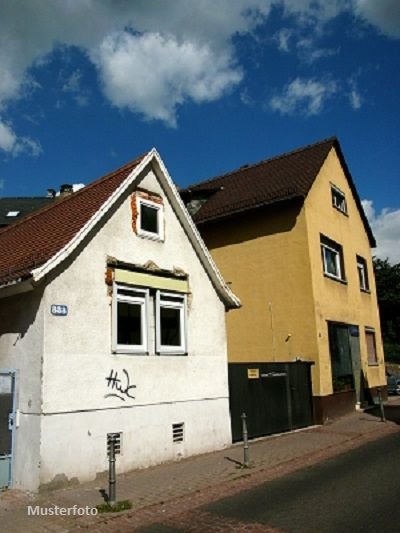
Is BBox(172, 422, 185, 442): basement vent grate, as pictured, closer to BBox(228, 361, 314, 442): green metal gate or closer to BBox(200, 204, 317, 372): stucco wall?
BBox(228, 361, 314, 442): green metal gate

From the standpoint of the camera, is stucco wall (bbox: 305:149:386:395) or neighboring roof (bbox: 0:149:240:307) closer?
neighboring roof (bbox: 0:149:240:307)

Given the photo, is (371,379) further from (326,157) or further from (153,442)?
(153,442)

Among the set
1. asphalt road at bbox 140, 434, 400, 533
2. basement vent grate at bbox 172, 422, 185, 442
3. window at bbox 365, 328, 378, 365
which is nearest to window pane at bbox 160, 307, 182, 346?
basement vent grate at bbox 172, 422, 185, 442

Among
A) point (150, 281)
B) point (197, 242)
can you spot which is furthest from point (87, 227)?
point (197, 242)

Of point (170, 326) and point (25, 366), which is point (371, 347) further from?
point (25, 366)

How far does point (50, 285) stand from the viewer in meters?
9.19

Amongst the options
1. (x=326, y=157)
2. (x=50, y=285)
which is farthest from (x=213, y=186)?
(x=50, y=285)

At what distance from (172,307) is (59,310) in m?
3.22

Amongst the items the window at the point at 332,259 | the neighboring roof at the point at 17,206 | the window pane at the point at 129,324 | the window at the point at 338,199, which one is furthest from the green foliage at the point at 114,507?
the neighboring roof at the point at 17,206

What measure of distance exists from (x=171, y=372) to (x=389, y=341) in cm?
5077

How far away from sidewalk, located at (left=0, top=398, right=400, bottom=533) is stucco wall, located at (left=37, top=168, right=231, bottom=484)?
0.49 metres

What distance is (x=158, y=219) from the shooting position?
38.9ft

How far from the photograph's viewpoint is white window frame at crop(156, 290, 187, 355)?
36.7ft

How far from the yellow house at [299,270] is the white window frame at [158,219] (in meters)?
5.99
